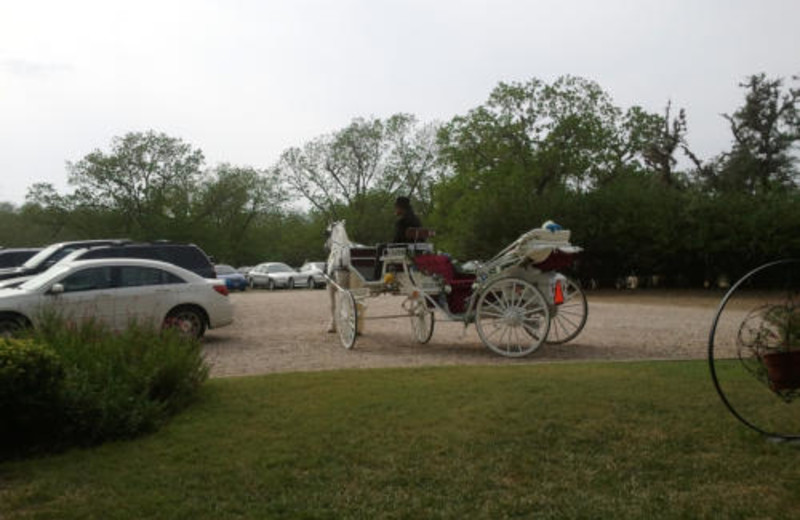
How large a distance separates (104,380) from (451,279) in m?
6.05

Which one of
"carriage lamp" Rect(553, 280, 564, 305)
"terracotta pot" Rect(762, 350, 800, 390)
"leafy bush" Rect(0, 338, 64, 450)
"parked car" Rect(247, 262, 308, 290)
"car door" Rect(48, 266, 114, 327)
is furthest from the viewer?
"parked car" Rect(247, 262, 308, 290)

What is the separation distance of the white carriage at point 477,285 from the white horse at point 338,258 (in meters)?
0.03

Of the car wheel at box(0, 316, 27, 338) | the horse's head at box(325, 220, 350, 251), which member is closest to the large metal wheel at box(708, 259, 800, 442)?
the horse's head at box(325, 220, 350, 251)

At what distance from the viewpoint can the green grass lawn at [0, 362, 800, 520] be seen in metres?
4.63

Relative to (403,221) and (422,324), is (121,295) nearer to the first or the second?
(403,221)

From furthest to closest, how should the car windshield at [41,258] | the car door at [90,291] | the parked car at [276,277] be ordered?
the parked car at [276,277] < the car windshield at [41,258] < the car door at [90,291]

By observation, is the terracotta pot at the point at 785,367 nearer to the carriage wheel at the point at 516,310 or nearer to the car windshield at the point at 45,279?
the carriage wheel at the point at 516,310

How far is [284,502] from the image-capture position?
4719 millimetres

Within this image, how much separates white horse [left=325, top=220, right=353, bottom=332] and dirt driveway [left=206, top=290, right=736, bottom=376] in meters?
1.07

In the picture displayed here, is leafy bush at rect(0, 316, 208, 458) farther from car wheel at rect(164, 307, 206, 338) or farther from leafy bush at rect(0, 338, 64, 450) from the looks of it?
car wheel at rect(164, 307, 206, 338)

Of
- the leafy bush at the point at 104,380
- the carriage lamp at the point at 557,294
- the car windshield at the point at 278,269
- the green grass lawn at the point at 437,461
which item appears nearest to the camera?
the green grass lawn at the point at 437,461

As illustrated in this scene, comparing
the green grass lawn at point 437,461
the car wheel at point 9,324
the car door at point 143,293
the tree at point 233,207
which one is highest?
the tree at point 233,207

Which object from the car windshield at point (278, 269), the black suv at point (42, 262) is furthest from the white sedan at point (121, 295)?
the car windshield at point (278, 269)

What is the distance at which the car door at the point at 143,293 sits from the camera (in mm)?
12703
